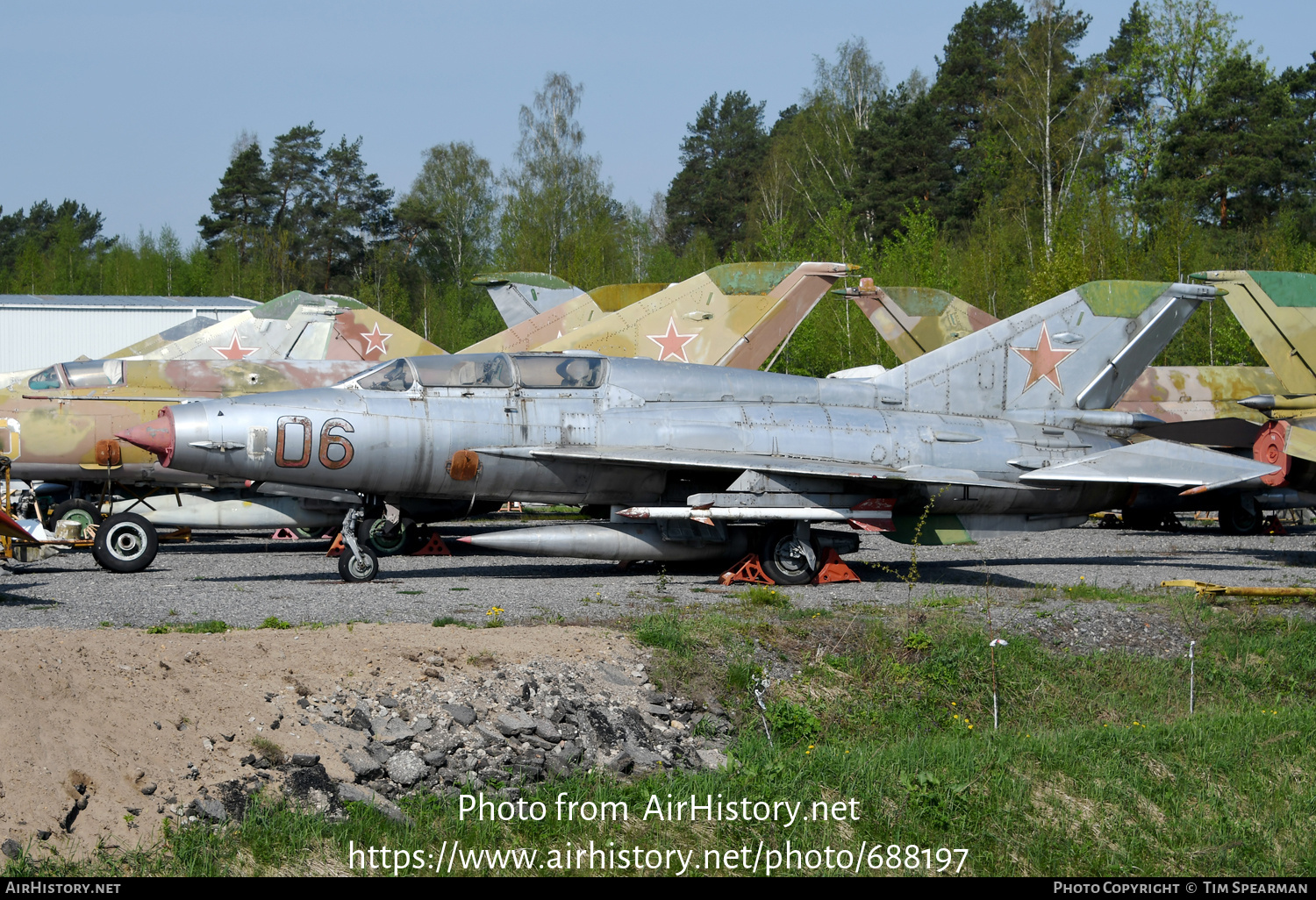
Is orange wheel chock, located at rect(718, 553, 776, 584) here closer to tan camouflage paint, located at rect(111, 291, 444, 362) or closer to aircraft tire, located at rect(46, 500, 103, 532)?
aircraft tire, located at rect(46, 500, 103, 532)

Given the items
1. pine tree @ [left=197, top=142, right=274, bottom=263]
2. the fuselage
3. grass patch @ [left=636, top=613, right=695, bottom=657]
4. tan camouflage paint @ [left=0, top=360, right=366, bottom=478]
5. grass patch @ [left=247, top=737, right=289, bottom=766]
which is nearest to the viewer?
grass patch @ [left=247, top=737, right=289, bottom=766]

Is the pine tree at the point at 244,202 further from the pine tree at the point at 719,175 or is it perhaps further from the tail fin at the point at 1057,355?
the tail fin at the point at 1057,355

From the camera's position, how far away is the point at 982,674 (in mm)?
9281

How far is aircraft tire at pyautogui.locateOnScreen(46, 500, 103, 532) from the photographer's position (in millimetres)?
15602

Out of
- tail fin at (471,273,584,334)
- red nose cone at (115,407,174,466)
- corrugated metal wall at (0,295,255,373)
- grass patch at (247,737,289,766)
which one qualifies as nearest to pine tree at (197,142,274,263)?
corrugated metal wall at (0,295,255,373)

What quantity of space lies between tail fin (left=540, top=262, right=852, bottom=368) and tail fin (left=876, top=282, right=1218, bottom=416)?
150 inches

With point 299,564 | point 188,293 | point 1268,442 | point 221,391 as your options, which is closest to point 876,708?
point 299,564

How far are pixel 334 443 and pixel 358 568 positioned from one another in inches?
58.0

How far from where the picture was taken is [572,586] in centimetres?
1268

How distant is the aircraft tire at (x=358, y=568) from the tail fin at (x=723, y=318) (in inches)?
249

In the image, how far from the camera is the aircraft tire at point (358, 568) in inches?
502

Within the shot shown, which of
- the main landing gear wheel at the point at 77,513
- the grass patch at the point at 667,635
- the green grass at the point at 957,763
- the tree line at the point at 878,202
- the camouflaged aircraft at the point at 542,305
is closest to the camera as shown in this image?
the green grass at the point at 957,763

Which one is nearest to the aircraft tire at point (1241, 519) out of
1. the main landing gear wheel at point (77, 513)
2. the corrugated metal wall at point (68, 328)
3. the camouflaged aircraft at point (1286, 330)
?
the camouflaged aircraft at point (1286, 330)

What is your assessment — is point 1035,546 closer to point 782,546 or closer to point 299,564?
point 782,546
